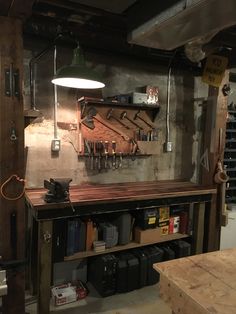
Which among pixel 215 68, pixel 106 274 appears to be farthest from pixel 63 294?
pixel 215 68

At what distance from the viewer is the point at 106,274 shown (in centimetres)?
259

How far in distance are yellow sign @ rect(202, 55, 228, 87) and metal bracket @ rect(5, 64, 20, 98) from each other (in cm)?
208

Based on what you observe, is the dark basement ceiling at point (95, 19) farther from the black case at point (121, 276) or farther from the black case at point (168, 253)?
the black case at point (168, 253)

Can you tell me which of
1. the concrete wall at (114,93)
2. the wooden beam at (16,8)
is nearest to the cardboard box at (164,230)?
the concrete wall at (114,93)

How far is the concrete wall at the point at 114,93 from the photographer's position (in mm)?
2686

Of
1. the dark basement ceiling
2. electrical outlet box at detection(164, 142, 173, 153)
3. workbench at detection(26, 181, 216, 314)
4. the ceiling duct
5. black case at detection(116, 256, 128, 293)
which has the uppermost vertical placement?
the dark basement ceiling

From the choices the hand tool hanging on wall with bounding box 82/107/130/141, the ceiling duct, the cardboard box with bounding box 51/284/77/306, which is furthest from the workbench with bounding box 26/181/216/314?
the ceiling duct

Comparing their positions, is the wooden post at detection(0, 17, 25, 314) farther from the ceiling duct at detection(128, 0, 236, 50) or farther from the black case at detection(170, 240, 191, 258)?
the black case at detection(170, 240, 191, 258)

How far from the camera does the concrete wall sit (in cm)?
269

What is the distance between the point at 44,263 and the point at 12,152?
0.90 m

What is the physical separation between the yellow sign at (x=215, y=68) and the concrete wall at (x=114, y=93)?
0.36 meters

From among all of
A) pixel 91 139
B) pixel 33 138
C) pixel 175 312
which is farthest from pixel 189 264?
pixel 33 138

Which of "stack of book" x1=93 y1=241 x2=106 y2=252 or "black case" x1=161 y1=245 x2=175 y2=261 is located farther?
"black case" x1=161 y1=245 x2=175 y2=261

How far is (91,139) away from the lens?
287cm
